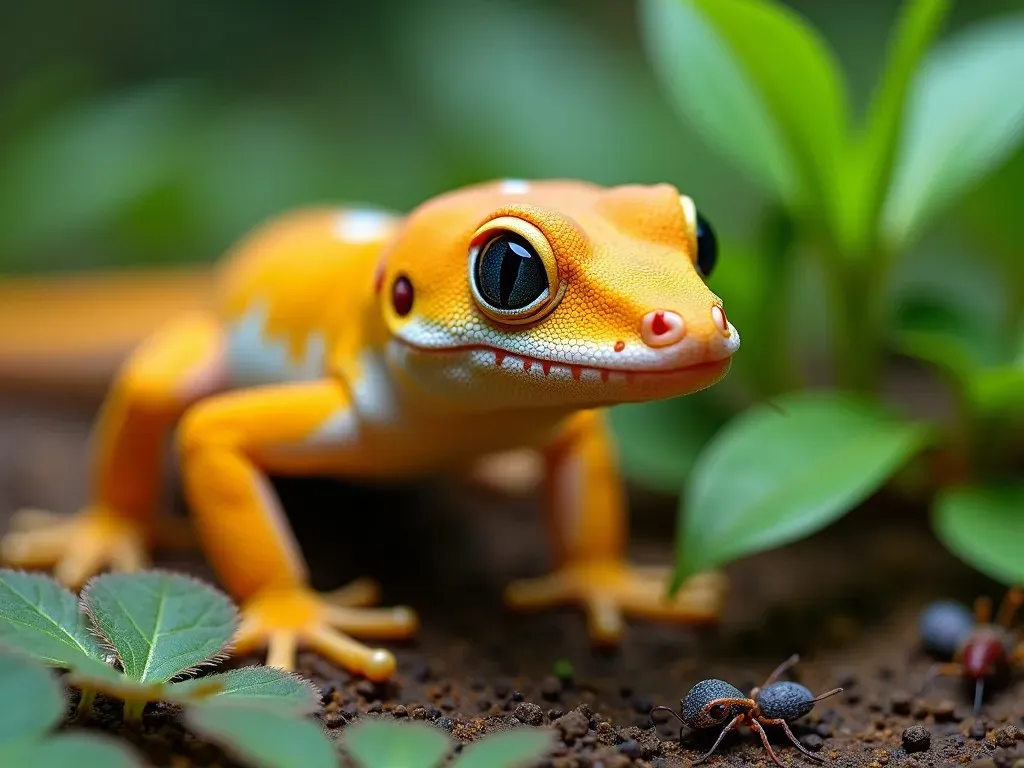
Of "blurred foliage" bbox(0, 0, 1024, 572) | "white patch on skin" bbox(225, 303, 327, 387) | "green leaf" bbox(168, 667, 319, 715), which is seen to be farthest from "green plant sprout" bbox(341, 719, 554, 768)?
"white patch on skin" bbox(225, 303, 327, 387)

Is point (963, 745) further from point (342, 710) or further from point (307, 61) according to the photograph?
point (307, 61)

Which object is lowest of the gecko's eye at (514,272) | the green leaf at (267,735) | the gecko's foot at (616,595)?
the gecko's foot at (616,595)

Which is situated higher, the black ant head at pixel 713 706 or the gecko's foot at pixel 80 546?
the black ant head at pixel 713 706

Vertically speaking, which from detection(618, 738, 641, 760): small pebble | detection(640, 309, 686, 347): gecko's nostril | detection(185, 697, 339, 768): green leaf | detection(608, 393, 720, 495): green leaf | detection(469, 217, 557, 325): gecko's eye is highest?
detection(469, 217, 557, 325): gecko's eye

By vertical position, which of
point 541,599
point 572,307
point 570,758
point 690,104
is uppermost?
point 690,104

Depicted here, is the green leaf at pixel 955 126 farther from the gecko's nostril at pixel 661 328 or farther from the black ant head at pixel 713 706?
the black ant head at pixel 713 706

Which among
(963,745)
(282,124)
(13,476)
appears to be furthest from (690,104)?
(282,124)

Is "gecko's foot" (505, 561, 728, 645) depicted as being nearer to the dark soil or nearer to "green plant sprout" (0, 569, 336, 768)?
the dark soil

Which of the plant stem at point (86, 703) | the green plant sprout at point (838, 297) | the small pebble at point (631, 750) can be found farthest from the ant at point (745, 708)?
the plant stem at point (86, 703)
